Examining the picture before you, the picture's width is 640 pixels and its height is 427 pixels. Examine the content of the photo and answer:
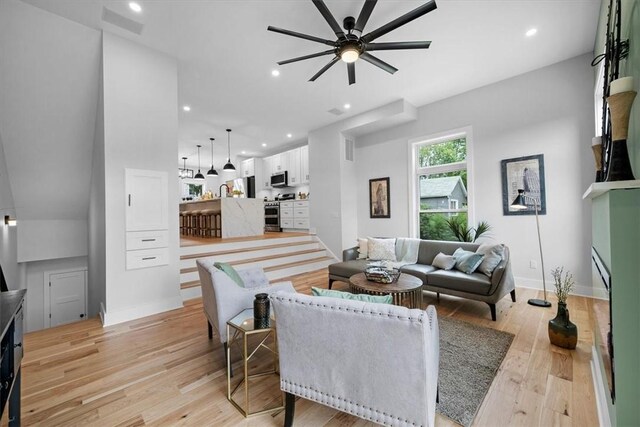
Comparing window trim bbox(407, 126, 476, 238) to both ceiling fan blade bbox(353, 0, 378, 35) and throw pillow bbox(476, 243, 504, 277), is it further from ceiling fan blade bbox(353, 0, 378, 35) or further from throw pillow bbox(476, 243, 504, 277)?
ceiling fan blade bbox(353, 0, 378, 35)

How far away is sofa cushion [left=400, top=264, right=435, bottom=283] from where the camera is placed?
3.43m

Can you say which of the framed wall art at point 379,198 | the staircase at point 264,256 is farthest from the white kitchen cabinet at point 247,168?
the framed wall art at point 379,198

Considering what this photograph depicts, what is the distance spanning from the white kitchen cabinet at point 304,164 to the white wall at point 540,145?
3570 millimetres

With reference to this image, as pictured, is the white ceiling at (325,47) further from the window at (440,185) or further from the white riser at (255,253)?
the white riser at (255,253)

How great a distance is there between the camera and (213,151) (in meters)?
8.34

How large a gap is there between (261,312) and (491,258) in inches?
110

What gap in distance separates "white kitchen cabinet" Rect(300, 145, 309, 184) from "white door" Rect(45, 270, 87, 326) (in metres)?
5.25

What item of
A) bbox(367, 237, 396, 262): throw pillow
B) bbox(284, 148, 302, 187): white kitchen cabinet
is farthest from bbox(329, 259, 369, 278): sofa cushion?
bbox(284, 148, 302, 187): white kitchen cabinet

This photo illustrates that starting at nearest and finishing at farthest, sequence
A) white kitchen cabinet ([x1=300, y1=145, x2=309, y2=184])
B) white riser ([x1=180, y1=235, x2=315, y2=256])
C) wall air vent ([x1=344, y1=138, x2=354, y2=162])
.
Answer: white riser ([x1=180, y1=235, x2=315, y2=256]), wall air vent ([x1=344, y1=138, x2=354, y2=162]), white kitchen cabinet ([x1=300, y1=145, x2=309, y2=184])

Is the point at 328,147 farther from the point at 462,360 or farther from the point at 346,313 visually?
the point at 346,313

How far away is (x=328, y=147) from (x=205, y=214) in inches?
131

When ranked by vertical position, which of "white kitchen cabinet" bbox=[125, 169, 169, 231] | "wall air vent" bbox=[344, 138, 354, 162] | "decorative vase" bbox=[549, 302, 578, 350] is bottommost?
"decorative vase" bbox=[549, 302, 578, 350]

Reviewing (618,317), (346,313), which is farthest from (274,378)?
(618,317)

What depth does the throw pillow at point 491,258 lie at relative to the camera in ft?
10.1
